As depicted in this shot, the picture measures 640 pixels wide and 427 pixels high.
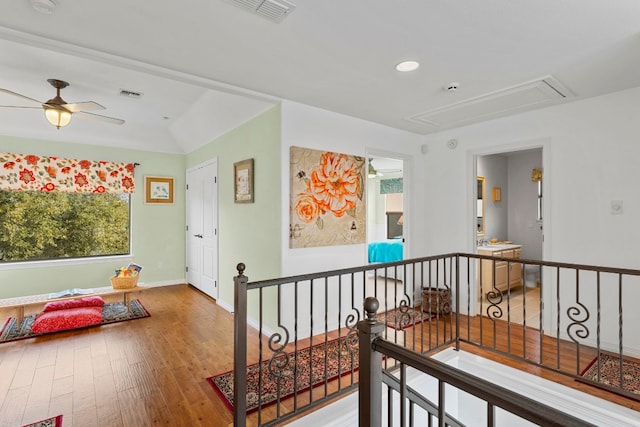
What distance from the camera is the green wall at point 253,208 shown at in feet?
11.3

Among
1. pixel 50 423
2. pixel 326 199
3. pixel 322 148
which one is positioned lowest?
pixel 50 423

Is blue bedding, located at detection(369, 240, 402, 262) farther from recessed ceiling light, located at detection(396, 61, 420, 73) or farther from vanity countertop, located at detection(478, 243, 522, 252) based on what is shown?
recessed ceiling light, located at detection(396, 61, 420, 73)

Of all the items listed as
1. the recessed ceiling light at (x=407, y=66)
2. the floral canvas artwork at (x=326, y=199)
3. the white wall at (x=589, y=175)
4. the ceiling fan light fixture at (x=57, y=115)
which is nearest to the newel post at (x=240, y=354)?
the floral canvas artwork at (x=326, y=199)

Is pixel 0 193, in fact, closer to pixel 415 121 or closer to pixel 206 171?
pixel 206 171

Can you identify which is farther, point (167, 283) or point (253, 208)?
point (167, 283)

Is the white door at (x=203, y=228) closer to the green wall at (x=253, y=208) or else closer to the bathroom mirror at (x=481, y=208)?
the green wall at (x=253, y=208)

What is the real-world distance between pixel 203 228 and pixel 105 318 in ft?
6.16

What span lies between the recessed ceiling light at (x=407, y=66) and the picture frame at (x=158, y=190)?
4874mm

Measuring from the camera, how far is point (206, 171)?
209 inches

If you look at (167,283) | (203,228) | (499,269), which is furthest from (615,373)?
(167,283)

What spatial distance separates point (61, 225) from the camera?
516 centimetres

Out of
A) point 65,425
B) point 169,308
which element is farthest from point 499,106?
point 169,308

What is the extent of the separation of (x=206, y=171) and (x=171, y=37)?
3.31 m

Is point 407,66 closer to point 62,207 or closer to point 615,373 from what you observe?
point 615,373
